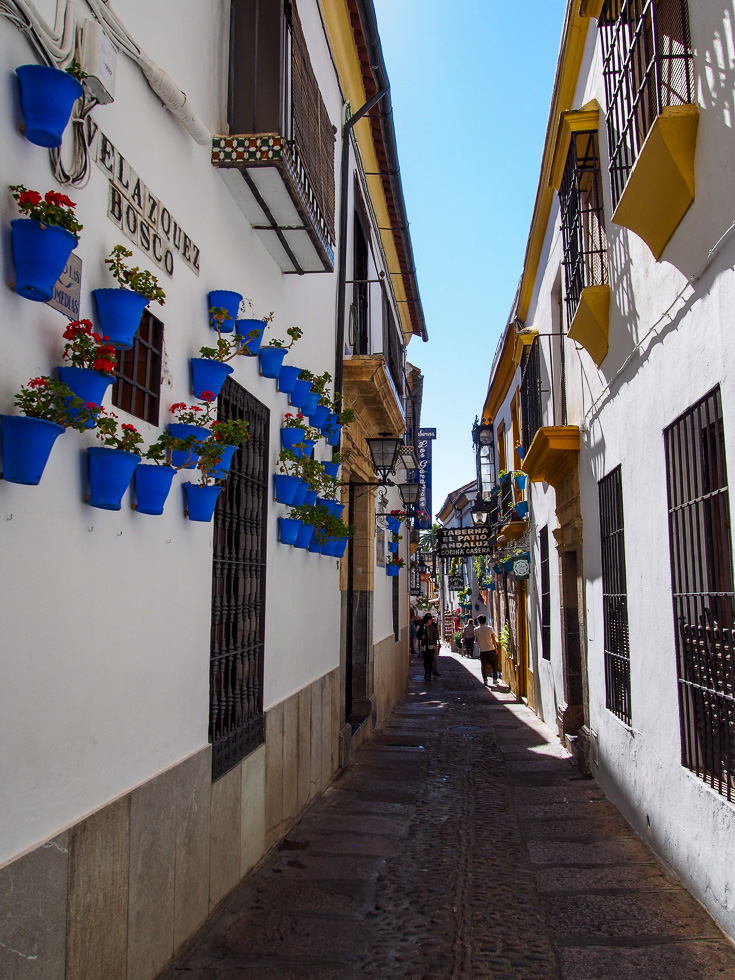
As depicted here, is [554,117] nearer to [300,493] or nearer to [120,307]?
[300,493]

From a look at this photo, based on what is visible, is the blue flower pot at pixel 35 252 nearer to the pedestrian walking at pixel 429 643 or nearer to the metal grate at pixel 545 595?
the metal grate at pixel 545 595

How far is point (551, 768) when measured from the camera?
817cm

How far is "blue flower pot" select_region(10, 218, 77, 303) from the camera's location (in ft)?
7.73

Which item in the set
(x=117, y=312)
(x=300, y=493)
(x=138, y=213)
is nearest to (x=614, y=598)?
(x=300, y=493)

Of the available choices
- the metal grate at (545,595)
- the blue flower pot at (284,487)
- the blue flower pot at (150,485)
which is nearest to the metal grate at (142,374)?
the blue flower pot at (150,485)

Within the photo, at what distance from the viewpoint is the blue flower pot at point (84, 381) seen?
8.54 feet

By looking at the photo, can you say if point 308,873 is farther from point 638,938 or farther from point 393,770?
point 393,770

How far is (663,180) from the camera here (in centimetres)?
425

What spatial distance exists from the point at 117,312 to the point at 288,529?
310 cm

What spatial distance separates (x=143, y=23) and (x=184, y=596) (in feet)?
8.26

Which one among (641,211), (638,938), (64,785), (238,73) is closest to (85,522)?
(64,785)

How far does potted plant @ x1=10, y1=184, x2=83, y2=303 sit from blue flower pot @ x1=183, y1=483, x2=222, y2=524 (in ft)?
5.16

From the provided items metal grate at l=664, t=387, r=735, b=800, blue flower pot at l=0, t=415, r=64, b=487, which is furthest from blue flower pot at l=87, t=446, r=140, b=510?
metal grate at l=664, t=387, r=735, b=800

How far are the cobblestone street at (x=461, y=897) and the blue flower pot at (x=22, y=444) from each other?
2445 mm
